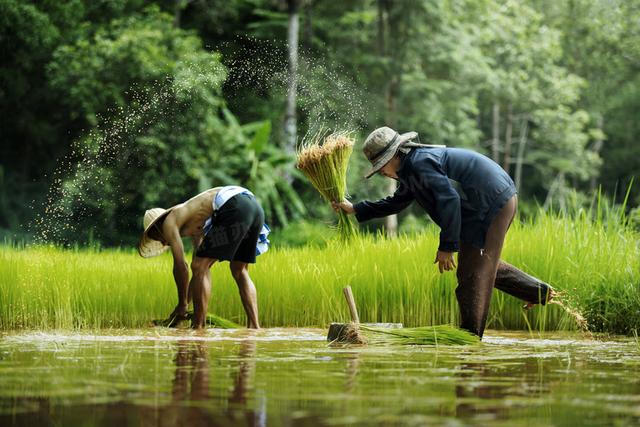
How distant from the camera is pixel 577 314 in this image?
734cm

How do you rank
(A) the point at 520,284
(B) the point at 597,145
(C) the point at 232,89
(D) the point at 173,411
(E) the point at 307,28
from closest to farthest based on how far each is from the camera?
(D) the point at 173,411, (A) the point at 520,284, (C) the point at 232,89, (E) the point at 307,28, (B) the point at 597,145

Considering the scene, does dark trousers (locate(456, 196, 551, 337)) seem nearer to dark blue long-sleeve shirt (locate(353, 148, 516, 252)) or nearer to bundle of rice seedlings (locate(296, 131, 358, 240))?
dark blue long-sleeve shirt (locate(353, 148, 516, 252))

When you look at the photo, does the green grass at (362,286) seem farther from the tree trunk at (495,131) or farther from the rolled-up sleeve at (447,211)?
the tree trunk at (495,131)

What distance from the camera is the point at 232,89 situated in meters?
25.0

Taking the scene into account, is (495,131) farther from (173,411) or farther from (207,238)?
(173,411)

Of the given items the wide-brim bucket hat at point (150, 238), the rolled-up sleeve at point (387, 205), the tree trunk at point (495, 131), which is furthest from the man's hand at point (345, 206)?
the tree trunk at point (495, 131)

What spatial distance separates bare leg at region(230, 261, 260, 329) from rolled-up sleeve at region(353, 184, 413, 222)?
1.57 metres

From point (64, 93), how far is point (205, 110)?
3498 millimetres

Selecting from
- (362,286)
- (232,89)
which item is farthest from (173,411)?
(232,89)

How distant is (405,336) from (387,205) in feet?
4.04

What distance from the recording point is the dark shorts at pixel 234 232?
324 inches

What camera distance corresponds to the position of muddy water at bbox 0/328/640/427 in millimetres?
3348

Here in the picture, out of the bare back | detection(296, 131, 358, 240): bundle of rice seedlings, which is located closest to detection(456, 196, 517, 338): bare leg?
→ detection(296, 131, 358, 240): bundle of rice seedlings

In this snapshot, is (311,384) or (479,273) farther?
(479,273)
